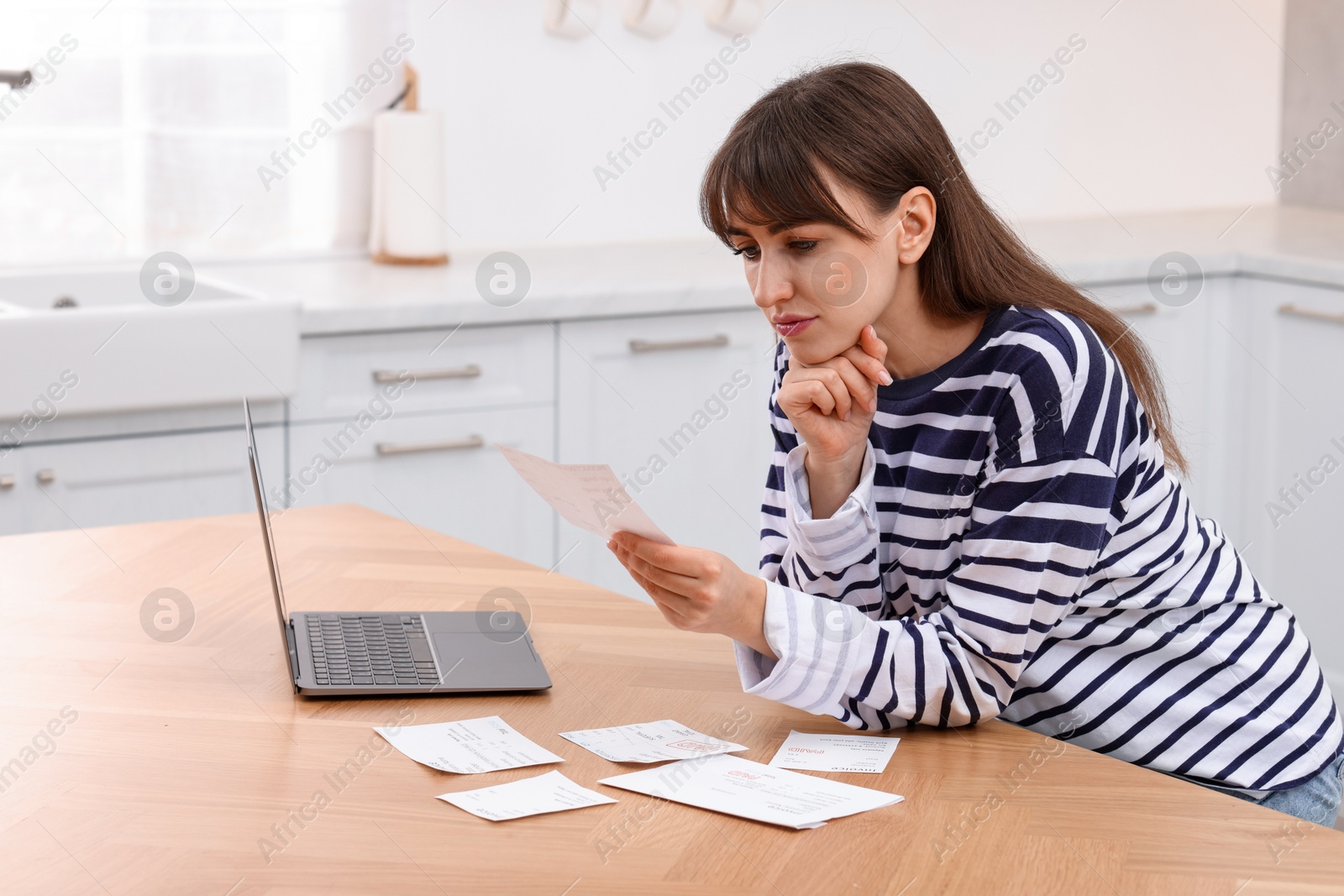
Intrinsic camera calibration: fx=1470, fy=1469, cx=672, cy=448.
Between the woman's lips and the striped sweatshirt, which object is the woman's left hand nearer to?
the striped sweatshirt

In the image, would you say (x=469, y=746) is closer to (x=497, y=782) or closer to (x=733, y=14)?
(x=497, y=782)

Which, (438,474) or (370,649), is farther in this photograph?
(438,474)

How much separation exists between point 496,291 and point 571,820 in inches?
64.3

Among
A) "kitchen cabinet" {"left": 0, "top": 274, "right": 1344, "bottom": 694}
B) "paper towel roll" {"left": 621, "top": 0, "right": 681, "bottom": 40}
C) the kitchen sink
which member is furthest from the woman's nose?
"paper towel roll" {"left": 621, "top": 0, "right": 681, "bottom": 40}

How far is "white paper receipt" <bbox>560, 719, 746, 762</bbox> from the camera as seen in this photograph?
43.1 inches

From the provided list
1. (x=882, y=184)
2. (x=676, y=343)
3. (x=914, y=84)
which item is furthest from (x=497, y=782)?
(x=914, y=84)

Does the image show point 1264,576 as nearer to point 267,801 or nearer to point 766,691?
point 766,691

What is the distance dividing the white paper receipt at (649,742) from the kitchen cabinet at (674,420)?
1.37 meters

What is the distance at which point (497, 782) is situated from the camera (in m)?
1.05

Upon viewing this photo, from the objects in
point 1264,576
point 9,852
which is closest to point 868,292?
point 9,852

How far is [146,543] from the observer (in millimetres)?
1650

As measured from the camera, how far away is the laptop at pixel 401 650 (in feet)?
4.03

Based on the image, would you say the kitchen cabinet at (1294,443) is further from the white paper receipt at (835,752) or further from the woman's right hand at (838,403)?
the white paper receipt at (835,752)

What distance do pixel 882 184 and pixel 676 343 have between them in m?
1.42
